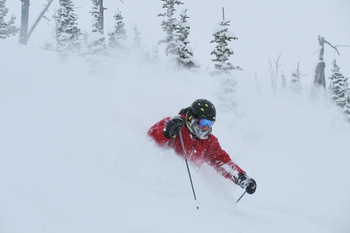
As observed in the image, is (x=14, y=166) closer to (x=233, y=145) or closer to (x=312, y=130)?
(x=233, y=145)

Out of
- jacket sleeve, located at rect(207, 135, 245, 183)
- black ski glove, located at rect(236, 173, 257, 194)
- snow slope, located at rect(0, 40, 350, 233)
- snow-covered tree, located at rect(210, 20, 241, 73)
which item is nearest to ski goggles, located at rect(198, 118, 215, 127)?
jacket sleeve, located at rect(207, 135, 245, 183)

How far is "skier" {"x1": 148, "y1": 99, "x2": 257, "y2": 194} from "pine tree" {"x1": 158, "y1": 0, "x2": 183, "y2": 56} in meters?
11.4

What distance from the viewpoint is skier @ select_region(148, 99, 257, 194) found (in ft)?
14.8

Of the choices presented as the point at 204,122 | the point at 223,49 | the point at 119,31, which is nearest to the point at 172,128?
the point at 204,122

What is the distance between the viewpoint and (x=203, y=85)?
533 inches

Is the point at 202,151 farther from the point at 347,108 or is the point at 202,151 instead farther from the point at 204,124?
the point at 347,108

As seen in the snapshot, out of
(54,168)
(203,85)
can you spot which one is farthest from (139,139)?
(203,85)

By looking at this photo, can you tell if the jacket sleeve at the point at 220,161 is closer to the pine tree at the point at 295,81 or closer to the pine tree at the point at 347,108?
the pine tree at the point at 347,108

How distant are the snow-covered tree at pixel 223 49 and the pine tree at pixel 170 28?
10.6 feet

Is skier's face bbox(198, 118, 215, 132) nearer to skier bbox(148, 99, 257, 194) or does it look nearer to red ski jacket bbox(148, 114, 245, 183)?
skier bbox(148, 99, 257, 194)

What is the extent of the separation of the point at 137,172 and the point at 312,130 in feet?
36.4

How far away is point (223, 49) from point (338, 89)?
38.0 ft

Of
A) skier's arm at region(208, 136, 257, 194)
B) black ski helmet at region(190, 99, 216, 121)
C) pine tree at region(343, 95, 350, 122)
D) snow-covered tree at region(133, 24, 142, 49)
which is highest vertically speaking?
snow-covered tree at region(133, 24, 142, 49)

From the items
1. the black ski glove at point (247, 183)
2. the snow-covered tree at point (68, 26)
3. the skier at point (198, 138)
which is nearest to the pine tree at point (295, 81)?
the snow-covered tree at point (68, 26)
